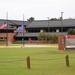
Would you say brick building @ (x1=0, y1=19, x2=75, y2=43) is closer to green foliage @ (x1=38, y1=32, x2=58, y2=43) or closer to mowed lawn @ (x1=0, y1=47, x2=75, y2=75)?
green foliage @ (x1=38, y1=32, x2=58, y2=43)

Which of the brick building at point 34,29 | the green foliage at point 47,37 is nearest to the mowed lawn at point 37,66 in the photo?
the green foliage at point 47,37

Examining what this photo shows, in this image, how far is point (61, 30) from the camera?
113938mm

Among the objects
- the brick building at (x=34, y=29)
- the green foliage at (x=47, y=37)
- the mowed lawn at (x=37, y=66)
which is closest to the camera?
the mowed lawn at (x=37, y=66)

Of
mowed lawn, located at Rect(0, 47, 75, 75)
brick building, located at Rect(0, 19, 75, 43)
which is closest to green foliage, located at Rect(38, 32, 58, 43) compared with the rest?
brick building, located at Rect(0, 19, 75, 43)

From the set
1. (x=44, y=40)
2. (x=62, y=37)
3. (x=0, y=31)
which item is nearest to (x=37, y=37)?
(x=44, y=40)

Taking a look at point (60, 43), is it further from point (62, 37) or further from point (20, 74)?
point (20, 74)

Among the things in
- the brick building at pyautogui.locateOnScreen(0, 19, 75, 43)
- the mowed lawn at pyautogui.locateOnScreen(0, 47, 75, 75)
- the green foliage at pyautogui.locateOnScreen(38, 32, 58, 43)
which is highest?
the brick building at pyautogui.locateOnScreen(0, 19, 75, 43)

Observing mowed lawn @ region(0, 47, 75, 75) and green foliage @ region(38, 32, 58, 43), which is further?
green foliage @ region(38, 32, 58, 43)

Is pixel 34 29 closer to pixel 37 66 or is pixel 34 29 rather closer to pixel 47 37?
pixel 47 37

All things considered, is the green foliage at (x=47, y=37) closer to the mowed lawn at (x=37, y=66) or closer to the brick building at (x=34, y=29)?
the brick building at (x=34, y=29)

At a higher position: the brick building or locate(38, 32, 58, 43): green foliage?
the brick building

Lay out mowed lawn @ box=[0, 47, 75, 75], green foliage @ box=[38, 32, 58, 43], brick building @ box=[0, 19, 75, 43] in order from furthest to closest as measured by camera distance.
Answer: brick building @ box=[0, 19, 75, 43]
green foliage @ box=[38, 32, 58, 43]
mowed lawn @ box=[0, 47, 75, 75]

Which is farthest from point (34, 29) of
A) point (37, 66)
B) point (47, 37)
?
point (37, 66)

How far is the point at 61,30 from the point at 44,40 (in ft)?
25.2
